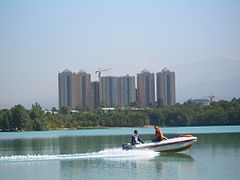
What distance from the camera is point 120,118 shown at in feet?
472

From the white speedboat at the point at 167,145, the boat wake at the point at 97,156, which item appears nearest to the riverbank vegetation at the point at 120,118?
the white speedboat at the point at 167,145

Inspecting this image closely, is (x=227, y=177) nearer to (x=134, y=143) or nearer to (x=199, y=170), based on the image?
(x=199, y=170)

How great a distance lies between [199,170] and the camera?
26.2 m

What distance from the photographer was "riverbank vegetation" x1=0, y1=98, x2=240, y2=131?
129 m

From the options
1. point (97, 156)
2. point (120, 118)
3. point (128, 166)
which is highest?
point (120, 118)

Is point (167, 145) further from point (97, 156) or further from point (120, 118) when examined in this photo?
point (120, 118)

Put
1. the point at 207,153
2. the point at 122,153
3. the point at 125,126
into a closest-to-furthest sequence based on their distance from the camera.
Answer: the point at 122,153 < the point at 207,153 < the point at 125,126

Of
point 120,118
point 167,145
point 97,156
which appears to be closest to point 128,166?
point 97,156

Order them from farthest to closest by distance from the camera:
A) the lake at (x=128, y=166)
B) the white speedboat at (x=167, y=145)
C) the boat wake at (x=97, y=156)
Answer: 1. the white speedboat at (x=167, y=145)
2. the boat wake at (x=97, y=156)
3. the lake at (x=128, y=166)

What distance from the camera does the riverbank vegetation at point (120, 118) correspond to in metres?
129

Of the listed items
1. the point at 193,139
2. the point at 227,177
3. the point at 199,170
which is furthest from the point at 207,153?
the point at 227,177

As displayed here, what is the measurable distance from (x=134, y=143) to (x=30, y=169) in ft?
22.7

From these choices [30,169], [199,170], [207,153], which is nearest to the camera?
[199,170]

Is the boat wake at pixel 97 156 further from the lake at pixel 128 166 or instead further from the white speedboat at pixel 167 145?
the white speedboat at pixel 167 145
